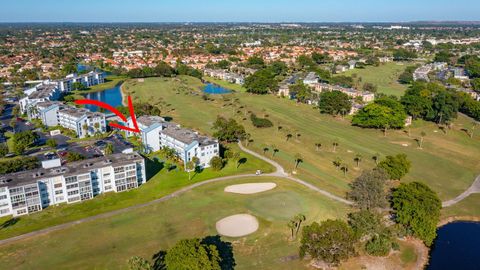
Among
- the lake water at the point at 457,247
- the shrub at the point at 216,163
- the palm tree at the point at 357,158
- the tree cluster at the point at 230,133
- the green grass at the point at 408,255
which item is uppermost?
the tree cluster at the point at 230,133

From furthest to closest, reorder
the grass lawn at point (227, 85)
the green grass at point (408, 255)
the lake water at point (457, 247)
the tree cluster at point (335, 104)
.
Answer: the grass lawn at point (227, 85) < the tree cluster at point (335, 104) < the lake water at point (457, 247) < the green grass at point (408, 255)

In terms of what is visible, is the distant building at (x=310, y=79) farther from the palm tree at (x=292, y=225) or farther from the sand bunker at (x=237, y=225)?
the palm tree at (x=292, y=225)

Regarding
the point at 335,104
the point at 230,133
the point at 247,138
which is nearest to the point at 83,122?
the point at 230,133

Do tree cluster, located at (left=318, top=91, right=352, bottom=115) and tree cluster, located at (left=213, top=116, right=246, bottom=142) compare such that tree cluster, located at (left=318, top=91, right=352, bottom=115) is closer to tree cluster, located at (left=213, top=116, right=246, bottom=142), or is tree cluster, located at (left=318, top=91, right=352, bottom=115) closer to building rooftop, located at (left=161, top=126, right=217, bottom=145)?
tree cluster, located at (left=213, top=116, right=246, bottom=142)

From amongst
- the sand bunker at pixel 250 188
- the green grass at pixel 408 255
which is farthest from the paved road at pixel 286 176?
the green grass at pixel 408 255

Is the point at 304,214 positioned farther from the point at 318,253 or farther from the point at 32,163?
the point at 32,163

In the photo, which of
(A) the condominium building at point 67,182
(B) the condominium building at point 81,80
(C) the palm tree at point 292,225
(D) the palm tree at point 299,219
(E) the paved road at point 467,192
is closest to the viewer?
(C) the palm tree at point 292,225

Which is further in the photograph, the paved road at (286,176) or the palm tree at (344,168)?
the palm tree at (344,168)
